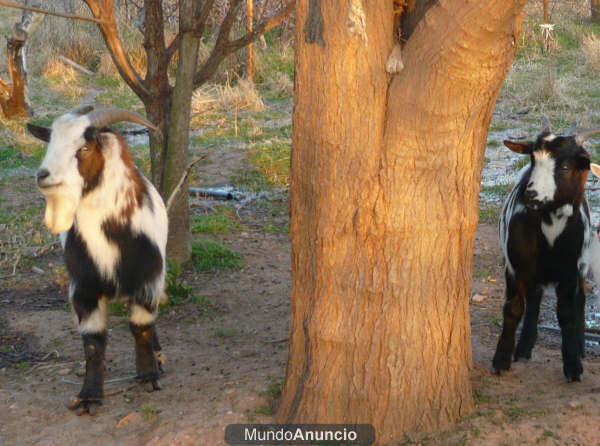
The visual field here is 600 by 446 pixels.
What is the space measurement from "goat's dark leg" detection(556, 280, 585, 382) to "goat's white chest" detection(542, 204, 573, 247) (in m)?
0.32

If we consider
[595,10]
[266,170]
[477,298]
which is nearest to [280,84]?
[266,170]

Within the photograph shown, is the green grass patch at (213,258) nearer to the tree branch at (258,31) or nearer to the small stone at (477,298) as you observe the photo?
the tree branch at (258,31)

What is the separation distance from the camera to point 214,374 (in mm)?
4938

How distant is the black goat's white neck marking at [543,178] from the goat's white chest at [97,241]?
8.62ft

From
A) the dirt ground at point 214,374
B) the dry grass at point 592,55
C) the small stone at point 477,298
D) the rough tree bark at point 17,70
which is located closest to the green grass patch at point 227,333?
the dirt ground at point 214,374

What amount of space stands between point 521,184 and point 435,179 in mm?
1539

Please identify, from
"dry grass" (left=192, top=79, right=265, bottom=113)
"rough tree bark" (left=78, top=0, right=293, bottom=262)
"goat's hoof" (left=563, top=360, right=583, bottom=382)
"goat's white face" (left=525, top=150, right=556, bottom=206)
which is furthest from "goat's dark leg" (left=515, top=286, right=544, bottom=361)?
"dry grass" (left=192, top=79, right=265, bottom=113)

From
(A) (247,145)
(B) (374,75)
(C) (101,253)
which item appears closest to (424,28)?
(B) (374,75)

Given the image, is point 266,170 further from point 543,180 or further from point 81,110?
point 543,180

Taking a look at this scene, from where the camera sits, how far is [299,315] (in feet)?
12.9

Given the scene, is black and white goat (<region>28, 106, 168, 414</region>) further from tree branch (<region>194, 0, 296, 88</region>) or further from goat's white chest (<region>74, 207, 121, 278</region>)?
tree branch (<region>194, 0, 296, 88</region>)

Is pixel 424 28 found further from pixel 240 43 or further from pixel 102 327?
pixel 240 43

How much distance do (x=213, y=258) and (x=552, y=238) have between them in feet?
12.3

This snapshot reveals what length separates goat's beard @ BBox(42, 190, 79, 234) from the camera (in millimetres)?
4336
